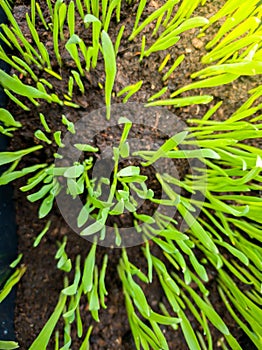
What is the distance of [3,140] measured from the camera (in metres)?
0.68

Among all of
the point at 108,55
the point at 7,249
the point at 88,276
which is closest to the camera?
the point at 108,55

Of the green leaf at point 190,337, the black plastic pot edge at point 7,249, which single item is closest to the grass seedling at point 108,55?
the black plastic pot edge at point 7,249

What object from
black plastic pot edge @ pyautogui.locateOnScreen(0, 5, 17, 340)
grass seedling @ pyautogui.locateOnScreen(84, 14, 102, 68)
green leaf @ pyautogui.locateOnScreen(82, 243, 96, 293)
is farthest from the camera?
black plastic pot edge @ pyautogui.locateOnScreen(0, 5, 17, 340)

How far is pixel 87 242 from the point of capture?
733mm

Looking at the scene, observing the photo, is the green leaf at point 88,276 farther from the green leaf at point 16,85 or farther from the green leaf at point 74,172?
the green leaf at point 16,85

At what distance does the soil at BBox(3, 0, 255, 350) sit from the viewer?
0.66m

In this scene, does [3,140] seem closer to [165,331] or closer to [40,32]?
[40,32]

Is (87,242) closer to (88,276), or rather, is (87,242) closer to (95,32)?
(88,276)

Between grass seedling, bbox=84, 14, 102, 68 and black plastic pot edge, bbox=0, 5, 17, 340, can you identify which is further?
black plastic pot edge, bbox=0, 5, 17, 340

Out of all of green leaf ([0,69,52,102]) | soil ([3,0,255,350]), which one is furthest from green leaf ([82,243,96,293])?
green leaf ([0,69,52,102])

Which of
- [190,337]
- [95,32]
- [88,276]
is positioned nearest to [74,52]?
[95,32]

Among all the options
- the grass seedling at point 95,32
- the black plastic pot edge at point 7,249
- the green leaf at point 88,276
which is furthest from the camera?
the black plastic pot edge at point 7,249

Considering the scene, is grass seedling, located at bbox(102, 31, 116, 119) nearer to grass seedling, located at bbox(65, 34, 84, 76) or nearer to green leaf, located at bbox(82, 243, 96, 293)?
grass seedling, located at bbox(65, 34, 84, 76)

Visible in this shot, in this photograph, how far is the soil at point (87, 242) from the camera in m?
0.66
